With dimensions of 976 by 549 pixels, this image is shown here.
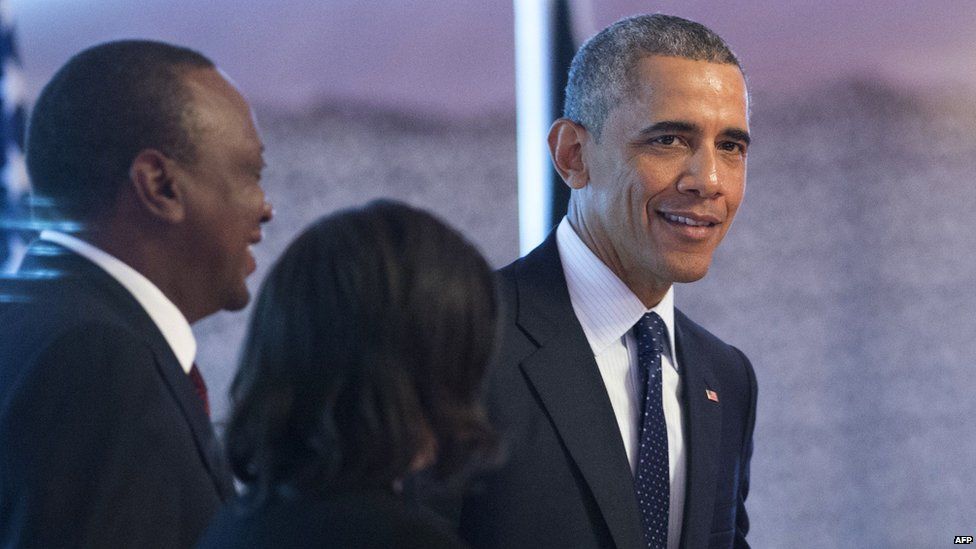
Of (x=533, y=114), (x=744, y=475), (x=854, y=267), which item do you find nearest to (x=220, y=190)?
(x=744, y=475)

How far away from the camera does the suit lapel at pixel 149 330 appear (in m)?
1.11

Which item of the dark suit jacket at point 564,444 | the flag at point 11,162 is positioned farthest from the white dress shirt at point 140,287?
the flag at point 11,162

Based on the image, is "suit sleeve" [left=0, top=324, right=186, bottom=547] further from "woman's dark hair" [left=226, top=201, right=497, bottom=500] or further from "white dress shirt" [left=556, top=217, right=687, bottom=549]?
"white dress shirt" [left=556, top=217, right=687, bottom=549]

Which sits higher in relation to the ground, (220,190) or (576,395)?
(220,190)

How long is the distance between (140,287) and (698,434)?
84 centimetres

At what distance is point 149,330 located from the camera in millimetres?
1127

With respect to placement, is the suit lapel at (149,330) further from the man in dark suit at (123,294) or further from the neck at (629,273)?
the neck at (629,273)

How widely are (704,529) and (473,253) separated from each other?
2.71 feet

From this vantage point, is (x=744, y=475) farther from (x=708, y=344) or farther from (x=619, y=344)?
(x=619, y=344)

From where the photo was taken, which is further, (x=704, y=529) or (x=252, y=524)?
(x=704, y=529)

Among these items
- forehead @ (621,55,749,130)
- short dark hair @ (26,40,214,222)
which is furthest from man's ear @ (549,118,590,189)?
short dark hair @ (26,40,214,222)

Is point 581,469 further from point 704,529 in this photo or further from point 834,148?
point 834,148

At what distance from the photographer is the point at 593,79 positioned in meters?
1.71

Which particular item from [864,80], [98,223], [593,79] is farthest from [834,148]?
[98,223]
